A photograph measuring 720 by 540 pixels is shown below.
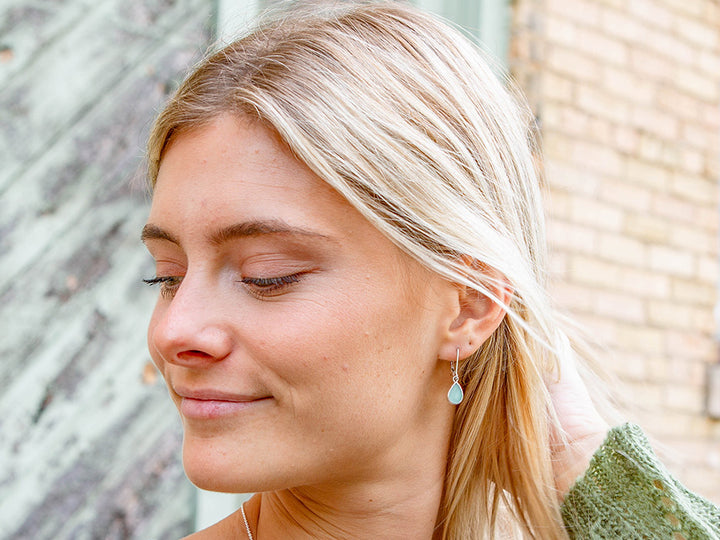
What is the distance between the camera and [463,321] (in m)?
1.64

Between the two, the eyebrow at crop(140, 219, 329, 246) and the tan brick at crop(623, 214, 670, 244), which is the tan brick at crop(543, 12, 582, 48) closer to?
the tan brick at crop(623, 214, 670, 244)

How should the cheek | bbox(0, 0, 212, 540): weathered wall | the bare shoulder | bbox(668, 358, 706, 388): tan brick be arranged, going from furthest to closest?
bbox(668, 358, 706, 388): tan brick
bbox(0, 0, 212, 540): weathered wall
the bare shoulder
the cheek

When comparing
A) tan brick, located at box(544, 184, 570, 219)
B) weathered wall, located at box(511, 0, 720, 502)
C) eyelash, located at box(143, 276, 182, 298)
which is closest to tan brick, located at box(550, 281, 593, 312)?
weathered wall, located at box(511, 0, 720, 502)

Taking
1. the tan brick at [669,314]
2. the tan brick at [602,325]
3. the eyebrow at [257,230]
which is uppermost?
the tan brick at [669,314]

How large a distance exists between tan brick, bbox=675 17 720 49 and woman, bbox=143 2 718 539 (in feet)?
8.48

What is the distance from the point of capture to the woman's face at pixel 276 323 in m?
1.42

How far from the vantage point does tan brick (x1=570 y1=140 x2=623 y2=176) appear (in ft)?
11.8

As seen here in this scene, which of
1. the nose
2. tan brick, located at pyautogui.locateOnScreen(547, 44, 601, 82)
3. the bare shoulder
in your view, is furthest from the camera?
tan brick, located at pyautogui.locateOnScreen(547, 44, 601, 82)

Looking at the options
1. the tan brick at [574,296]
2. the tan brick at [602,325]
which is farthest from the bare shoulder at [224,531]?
the tan brick at [602,325]

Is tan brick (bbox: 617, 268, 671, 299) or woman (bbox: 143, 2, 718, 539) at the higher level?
tan brick (bbox: 617, 268, 671, 299)

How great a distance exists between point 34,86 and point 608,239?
7.50ft

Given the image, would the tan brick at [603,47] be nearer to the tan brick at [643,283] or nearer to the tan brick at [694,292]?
the tan brick at [643,283]

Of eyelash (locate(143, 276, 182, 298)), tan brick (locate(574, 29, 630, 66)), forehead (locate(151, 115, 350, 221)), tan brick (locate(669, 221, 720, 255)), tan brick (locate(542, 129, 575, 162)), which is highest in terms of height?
tan brick (locate(574, 29, 630, 66))

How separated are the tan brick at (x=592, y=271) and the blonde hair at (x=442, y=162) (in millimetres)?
1628
